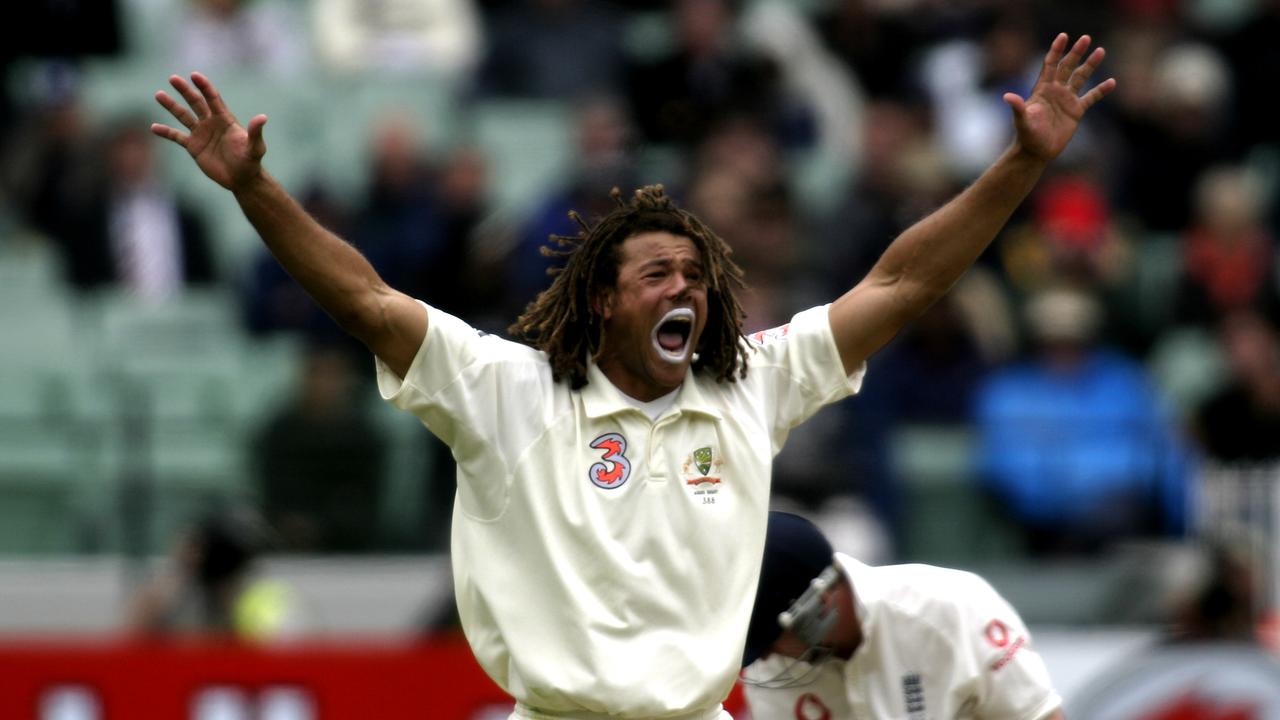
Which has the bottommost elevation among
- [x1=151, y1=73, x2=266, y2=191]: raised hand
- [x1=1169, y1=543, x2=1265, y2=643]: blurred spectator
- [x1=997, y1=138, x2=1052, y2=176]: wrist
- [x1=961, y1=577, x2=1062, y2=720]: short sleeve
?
[x1=1169, y1=543, x2=1265, y2=643]: blurred spectator

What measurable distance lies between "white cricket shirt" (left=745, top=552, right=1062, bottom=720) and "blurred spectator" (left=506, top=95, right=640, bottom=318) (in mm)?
4907

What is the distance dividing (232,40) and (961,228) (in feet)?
28.8

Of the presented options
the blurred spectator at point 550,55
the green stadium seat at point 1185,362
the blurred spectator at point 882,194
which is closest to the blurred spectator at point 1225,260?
the green stadium seat at point 1185,362

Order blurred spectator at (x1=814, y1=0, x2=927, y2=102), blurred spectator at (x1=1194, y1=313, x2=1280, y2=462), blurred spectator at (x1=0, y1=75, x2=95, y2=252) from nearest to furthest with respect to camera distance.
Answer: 1. blurred spectator at (x1=1194, y1=313, x2=1280, y2=462)
2. blurred spectator at (x1=0, y1=75, x2=95, y2=252)
3. blurred spectator at (x1=814, y1=0, x2=927, y2=102)

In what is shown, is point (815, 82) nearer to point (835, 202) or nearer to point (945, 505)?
point (835, 202)

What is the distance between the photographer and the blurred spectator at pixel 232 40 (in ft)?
44.5

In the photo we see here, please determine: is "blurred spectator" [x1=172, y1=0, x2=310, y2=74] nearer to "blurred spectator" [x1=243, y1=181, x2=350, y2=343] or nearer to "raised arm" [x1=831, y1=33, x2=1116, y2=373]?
"blurred spectator" [x1=243, y1=181, x2=350, y2=343]

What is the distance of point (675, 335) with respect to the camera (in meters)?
5.46

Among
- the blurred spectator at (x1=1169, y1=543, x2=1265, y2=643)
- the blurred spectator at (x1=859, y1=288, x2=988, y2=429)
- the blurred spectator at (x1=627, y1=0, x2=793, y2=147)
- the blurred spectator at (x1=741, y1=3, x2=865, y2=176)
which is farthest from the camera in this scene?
the blurred spectator at (x1=741, y1=3, x2=865, y2=176)

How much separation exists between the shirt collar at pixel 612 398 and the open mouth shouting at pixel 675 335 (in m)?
0.14

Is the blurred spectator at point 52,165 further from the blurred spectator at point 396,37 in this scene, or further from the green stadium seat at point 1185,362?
the green stadium seat at point 1185,362

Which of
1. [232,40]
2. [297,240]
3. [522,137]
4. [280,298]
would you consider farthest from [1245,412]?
[297,240]

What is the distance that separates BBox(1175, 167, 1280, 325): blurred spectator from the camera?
41.5ft

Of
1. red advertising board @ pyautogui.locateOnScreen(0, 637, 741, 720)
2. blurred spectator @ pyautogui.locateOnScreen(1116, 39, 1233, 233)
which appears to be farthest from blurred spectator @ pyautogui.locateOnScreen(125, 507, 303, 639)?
blurred spectator @ pyautogui.locateOnScreen(1116, 39, 1233, 233)
